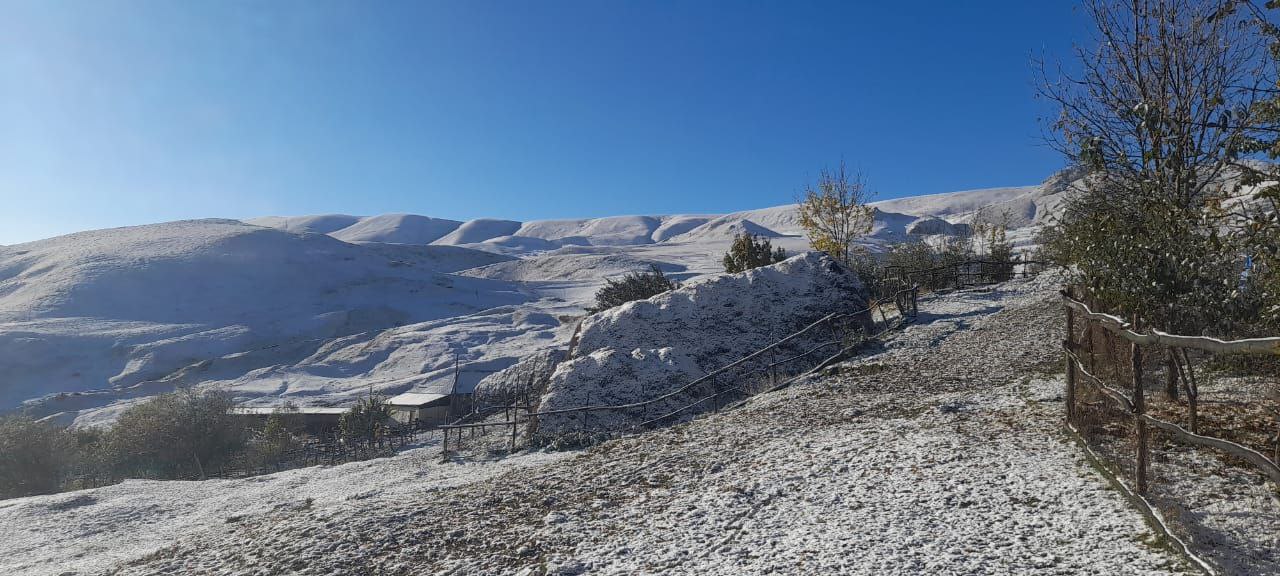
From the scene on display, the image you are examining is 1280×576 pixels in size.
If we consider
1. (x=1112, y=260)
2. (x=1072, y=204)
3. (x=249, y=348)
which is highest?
(x=1072, y=204)

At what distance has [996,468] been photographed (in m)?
6.39

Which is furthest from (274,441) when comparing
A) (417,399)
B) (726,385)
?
(726,385)

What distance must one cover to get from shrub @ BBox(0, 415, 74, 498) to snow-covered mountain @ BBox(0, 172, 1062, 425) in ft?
42.4

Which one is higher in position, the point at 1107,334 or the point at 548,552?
the point at 1107,334

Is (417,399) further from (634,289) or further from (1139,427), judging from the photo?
(1139,427)

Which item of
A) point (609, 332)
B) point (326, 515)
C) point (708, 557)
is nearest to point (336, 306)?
point (609, 332)

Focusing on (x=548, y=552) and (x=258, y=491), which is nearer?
(x=548, y=552)

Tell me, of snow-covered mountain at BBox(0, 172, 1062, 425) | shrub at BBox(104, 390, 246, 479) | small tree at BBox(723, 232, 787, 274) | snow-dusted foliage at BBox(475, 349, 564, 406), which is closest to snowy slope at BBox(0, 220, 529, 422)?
snow-covered mountain at BBox(0, 172, 1062, 425)

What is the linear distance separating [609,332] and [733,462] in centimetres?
893

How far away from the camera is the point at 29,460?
22.5 m

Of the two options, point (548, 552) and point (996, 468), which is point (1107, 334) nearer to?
point (996, 468)

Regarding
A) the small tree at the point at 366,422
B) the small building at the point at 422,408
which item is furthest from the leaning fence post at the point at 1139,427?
the small building at the point at 422,408

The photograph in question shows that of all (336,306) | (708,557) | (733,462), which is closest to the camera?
(708,557)

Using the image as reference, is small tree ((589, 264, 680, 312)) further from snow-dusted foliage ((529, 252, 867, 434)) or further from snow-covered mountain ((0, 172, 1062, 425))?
snow-covered mountain ((0, 172, 1062, 425))
